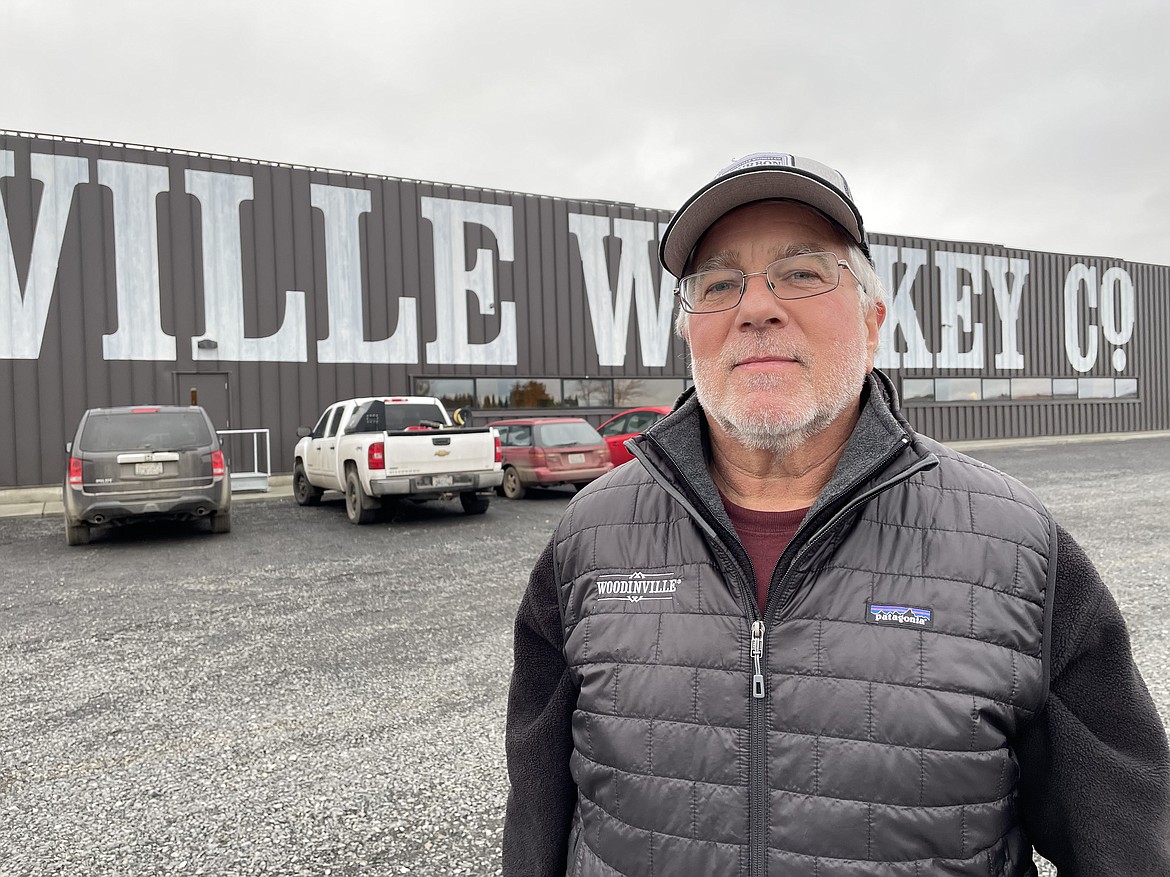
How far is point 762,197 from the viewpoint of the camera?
1.70m

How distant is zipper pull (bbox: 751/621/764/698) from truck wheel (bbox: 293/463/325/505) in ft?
44.6

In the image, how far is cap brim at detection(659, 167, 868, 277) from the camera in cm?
164

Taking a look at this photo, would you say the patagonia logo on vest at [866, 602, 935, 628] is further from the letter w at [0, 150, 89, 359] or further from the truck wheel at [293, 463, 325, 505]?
the letter w at [0, 150, 89, 359]

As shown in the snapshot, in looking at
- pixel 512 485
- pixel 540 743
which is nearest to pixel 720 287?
pixel 540 743

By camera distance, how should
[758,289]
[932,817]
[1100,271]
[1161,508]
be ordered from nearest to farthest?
[932,817], [758,289], [1161,508], [1100,271]

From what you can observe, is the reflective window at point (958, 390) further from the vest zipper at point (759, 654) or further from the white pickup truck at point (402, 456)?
the vest zipper at point (759, 654)

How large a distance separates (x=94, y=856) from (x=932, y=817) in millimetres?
3050

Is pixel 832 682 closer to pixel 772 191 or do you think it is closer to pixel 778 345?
pixel 778 345

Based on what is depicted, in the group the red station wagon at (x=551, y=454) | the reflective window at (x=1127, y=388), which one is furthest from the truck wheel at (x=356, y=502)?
the reflective window at (x=1127, y=388)

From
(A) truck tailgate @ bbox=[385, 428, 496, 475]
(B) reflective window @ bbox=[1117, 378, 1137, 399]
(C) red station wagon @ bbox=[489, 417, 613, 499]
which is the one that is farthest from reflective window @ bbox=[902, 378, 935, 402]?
(A) truck tailgate @ bbox=[385, 428, 496, 475]

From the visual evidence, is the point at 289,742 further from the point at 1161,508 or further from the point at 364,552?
the point at 1161,508

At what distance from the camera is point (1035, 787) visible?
1525 mm

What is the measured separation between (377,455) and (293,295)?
908cm

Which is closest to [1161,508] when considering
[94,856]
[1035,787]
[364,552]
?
[364,552]
